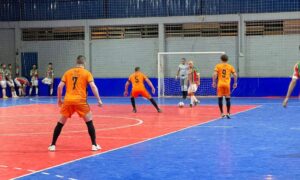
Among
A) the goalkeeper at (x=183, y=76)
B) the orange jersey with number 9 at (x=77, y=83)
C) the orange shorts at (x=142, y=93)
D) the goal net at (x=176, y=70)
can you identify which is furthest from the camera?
the goal net at (x=176, y=70)

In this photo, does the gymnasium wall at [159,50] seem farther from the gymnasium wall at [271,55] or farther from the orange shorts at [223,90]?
the orange shorts at [223,90]

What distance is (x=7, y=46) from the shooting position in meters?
41.5

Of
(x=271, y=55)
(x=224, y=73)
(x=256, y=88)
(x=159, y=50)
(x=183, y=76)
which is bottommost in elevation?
(x=256, y=88)

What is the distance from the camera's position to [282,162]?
10.7 meters

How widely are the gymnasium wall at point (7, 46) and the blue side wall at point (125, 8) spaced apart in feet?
3.39

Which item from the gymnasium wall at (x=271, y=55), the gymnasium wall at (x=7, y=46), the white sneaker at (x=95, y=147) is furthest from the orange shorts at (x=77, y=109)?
the gymnasium wall at (x=7, y=46)

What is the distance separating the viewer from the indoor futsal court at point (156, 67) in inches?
709

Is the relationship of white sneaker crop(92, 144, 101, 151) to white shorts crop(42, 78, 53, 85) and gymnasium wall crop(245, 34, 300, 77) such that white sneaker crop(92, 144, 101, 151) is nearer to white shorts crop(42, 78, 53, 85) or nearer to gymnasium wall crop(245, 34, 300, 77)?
gymnasium wall crop(245, 34, 300, 77)

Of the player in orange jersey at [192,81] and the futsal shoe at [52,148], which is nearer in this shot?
the futsal shoe at [52,148]

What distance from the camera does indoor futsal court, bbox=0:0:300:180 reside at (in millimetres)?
18000

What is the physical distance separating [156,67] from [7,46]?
37.6ft

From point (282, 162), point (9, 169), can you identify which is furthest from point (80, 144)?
point (282, 162)

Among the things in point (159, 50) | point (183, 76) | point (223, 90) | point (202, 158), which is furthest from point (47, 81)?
point (202, 158)

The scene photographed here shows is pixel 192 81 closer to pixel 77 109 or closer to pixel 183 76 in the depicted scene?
pixel 183 76
